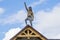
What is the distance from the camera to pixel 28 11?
27500mm

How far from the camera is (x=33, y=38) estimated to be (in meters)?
25.9

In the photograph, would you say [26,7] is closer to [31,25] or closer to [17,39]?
[31,25]

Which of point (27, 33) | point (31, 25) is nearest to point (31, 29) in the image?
point (27, 33)

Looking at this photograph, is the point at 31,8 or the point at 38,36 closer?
the point at 38,36

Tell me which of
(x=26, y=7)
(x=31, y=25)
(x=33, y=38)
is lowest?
(x=33, y=38)

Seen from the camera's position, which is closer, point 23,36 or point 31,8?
point 23,36

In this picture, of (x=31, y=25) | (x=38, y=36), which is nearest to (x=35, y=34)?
(x=38, y=36)

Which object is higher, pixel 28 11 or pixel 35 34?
pixel 28 11

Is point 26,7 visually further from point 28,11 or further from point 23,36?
point 23,36

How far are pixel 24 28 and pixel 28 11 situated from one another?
275 cm

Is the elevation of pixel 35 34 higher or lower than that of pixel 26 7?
lower

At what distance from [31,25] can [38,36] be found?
2.54m

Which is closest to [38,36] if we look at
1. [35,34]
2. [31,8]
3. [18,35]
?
[35,34]

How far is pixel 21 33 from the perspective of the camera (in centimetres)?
2550
